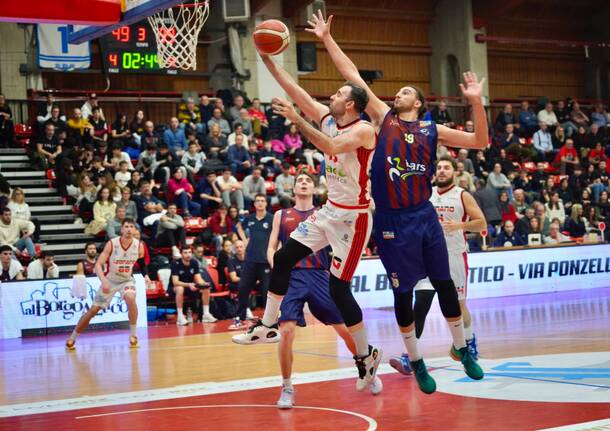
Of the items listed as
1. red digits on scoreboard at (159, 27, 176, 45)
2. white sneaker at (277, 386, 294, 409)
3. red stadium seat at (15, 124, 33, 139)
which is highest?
red digits on scoreboard at (159, 27, 176, 45)

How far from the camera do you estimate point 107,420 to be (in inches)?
265

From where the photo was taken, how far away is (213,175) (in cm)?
1812

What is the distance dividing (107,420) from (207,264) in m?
9.47

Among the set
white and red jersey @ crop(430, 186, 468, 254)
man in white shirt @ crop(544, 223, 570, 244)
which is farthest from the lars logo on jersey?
man in white shirt @ crop(544, 223, 570, 244)

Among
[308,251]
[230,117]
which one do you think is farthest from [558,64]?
[308,251]

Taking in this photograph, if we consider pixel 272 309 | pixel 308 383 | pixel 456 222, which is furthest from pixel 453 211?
pixel 272 309

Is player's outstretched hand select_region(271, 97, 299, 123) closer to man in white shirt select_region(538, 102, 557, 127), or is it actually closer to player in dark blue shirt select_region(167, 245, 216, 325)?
player in dark blue shirt select_region(167, 245, 216, 325)

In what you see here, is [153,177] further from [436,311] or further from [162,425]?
[162,425]

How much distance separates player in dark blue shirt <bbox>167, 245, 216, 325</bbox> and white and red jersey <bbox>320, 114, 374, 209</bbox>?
335 inches

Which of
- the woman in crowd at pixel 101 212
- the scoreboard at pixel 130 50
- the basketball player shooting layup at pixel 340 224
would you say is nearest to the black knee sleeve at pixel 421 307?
the basketball player shooting layup at pixel 340 224

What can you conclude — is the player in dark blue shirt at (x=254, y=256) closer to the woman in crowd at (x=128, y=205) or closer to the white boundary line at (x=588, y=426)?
the woman in crowd at (x=128, y=205)

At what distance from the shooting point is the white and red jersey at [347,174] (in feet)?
22.3

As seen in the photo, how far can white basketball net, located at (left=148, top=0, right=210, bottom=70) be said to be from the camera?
13.3 metres

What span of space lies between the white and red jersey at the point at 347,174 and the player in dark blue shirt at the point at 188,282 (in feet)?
27.9
